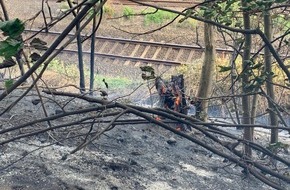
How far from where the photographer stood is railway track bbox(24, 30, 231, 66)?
10977 millimetres

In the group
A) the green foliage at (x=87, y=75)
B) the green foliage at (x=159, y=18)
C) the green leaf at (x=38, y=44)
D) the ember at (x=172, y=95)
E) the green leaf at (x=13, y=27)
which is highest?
the green leaf at (x=13, y=27)

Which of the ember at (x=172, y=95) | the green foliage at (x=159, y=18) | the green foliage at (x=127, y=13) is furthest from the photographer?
the green foliage at (x=159, y=18)

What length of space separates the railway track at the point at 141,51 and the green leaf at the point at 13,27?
9.14 metres

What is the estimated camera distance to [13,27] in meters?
1.34

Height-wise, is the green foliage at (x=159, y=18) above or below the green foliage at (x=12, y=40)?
below

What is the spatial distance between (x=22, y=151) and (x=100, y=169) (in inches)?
24.4

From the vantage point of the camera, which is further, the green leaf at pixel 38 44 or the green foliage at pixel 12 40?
the green leaf at pixel 38 44

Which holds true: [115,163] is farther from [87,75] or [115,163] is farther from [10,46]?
[87,75]

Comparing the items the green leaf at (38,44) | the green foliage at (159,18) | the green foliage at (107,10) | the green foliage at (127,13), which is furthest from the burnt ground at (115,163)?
the green foliage at (159,18)

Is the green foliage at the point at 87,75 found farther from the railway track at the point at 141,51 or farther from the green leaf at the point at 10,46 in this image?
the green leaf at the point at 10,46

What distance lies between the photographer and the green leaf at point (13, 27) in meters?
1.31

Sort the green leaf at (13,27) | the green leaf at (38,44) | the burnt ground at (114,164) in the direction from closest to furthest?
the green leaf at (13,27)
the green leaf at (38,44)
the burnt ground at (114,164)

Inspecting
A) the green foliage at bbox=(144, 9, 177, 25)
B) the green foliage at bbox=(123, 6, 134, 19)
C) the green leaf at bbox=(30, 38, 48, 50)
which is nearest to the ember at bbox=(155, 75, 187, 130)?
the green foliage at bbox=(123, 6, 134, 19)

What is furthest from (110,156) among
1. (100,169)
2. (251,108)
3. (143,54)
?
(143,54)
